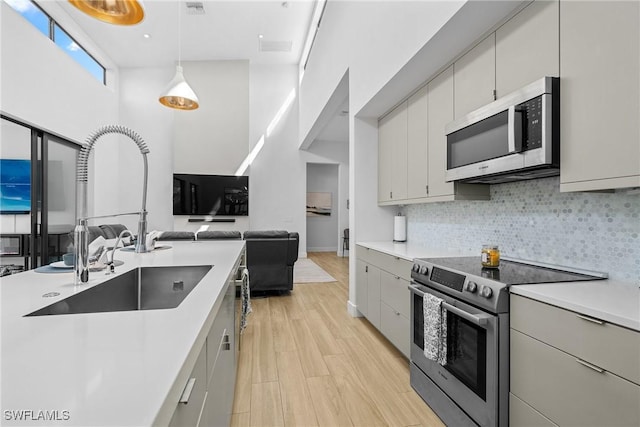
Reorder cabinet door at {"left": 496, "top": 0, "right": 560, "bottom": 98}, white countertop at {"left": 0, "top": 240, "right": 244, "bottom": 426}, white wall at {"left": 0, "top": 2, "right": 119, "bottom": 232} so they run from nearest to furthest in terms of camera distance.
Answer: white countertop at {"left": 0, "top": 240, "right": 244, "bottom": 426} → cabinet door at {"left": 496, "top": 0, "right": 560, "bottom": 98} → white wall at {"left": 0, "top": 2, "right": 119, "bottom": 232}

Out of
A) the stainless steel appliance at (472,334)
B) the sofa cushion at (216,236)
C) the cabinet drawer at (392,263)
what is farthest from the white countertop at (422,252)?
the sofa cushion at (216,236)

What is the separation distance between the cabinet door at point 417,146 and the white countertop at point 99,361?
217 cm

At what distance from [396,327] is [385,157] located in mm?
1740

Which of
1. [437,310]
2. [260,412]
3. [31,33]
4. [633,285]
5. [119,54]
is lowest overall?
[260,412]

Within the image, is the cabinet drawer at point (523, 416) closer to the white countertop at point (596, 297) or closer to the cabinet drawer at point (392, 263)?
the white countertop at point (596, 297)

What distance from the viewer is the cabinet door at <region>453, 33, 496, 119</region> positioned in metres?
1.95

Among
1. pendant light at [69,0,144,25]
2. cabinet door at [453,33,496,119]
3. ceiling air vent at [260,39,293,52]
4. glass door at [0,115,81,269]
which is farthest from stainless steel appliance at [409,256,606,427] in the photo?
ceiling air vent at [260,39,293,52]

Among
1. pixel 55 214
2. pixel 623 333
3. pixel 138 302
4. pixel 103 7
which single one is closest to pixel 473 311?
pixel 623 333

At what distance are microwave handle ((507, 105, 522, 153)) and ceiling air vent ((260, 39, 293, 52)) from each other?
245 inches

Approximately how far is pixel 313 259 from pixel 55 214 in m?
4.99

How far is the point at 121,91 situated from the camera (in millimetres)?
7543

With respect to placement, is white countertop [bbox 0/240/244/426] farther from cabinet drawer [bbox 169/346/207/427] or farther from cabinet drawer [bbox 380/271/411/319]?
cabinet drawer [bbox 380/271/411/319]

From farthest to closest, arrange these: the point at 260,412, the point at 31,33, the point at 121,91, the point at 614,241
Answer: the point at 121,91 → the point at 31,33 → the point at 260,412 → the point at 614,241

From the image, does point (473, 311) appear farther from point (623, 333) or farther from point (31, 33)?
point (31, 33)
